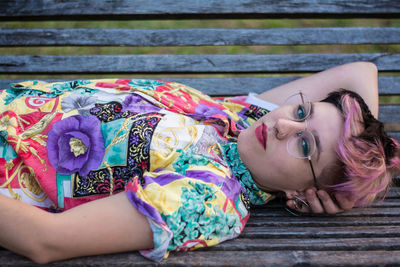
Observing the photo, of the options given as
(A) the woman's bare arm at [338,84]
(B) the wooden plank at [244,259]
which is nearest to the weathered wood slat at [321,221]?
(B) the wooden plank at [244,259]

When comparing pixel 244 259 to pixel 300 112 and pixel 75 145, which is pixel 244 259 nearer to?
pixel 300 112

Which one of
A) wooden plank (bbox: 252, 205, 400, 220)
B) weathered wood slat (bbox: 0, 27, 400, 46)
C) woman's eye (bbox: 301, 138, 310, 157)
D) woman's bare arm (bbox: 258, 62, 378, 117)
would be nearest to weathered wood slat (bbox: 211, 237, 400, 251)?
wooden plank (bbox: 252, 205, 400, 220)

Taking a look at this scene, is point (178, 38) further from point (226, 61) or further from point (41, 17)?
point (41, 17)

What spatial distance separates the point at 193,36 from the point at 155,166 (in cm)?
119

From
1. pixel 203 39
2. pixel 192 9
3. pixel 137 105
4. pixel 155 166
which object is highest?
pixel 192 9

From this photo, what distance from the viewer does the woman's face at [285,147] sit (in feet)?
5.19

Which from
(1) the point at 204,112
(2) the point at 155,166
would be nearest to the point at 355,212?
(1) the point at 204,112

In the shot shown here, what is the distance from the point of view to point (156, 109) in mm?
1772

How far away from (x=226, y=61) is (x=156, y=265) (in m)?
1.57

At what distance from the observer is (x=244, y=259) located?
1.32 m

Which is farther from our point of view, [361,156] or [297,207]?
[297,207]

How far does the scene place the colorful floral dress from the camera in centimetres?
134

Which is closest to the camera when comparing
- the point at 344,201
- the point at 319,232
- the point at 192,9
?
the point at 319,232

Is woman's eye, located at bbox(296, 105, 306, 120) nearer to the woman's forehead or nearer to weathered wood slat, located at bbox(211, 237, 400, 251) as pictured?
the woman's forehead
